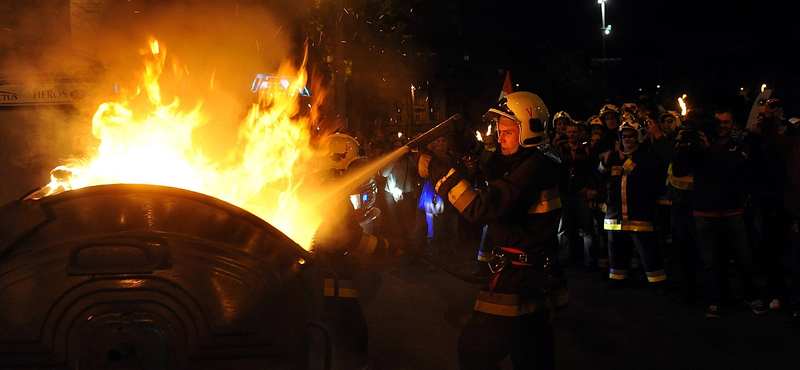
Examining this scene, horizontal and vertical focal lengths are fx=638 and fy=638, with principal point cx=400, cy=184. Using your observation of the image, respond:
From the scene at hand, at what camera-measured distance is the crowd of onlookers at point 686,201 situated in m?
6.43

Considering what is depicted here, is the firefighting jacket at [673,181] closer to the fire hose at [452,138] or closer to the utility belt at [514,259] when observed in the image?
the fire hose at [452,138]

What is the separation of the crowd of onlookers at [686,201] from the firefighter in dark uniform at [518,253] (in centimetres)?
202

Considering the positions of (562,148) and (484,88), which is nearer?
(562,148)

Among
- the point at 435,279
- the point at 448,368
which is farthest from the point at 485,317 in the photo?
the point at 435,279

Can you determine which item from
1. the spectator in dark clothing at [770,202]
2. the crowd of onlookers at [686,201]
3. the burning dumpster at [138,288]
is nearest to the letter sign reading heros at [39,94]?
the crowd of onlookers at [686,201]

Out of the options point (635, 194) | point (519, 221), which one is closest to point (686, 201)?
point (635, 194)

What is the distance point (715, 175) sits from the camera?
255 inches

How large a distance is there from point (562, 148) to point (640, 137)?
4.47ft

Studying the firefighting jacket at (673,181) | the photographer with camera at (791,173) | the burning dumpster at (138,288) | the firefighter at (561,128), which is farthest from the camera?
the firefighter at (561,128)

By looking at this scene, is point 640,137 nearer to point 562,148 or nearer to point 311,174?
point 562,148

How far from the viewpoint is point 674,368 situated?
5.07m

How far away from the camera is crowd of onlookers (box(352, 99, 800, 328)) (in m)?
6.43

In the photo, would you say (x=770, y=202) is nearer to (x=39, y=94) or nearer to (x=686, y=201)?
(x=686, y=201)

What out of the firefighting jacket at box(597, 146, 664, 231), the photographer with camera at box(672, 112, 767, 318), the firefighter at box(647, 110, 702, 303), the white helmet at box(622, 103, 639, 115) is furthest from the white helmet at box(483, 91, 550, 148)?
the white helmet at box(622, 103, 639, 115)
